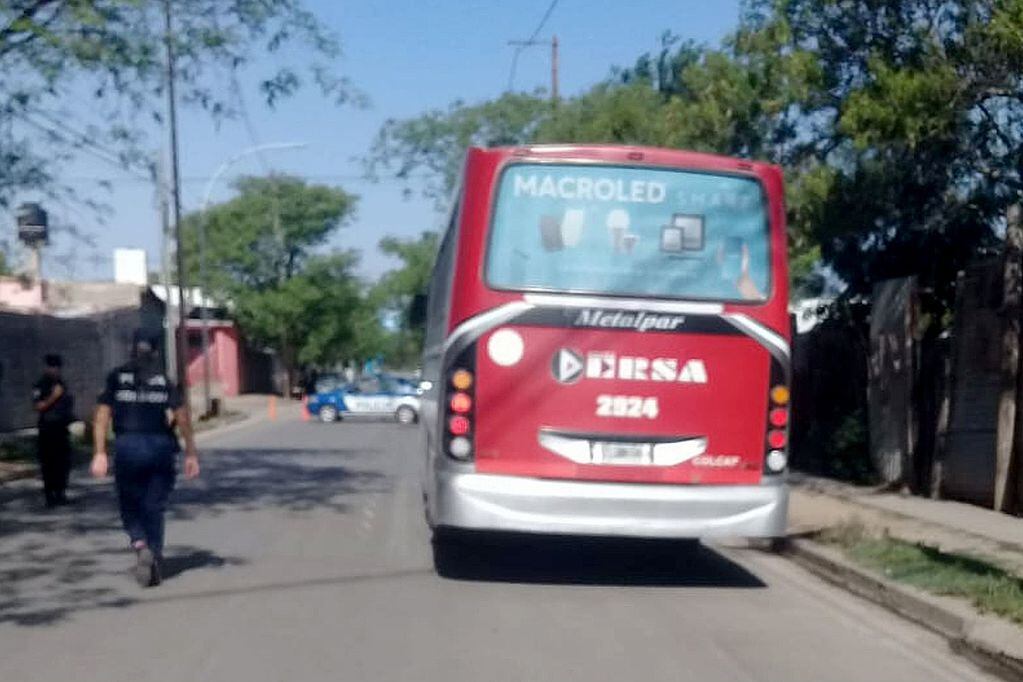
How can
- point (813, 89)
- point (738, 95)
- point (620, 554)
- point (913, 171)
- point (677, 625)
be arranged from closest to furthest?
point (677, 625), point (620, 554), point (813, 89), point (913, 171), point (738, 95)

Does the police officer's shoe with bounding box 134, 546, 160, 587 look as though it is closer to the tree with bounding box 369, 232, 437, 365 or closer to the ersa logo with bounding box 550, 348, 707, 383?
the ersa logo with bounding box 550, 348, 707, 383

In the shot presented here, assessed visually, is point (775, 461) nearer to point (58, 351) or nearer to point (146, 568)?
point (146, 568)

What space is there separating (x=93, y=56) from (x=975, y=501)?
10.9m

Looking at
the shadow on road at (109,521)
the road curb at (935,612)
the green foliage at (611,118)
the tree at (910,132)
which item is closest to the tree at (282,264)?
the green foliage at (611,118)

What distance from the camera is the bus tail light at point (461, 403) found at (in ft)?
36.1

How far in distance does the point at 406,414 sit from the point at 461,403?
108 feet

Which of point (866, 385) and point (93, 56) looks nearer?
point (93, 56)

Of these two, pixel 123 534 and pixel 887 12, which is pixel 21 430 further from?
pixel 887 12

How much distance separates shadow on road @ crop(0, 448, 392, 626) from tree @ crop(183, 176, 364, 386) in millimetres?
41972

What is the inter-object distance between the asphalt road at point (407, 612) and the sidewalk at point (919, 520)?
4.39 ft

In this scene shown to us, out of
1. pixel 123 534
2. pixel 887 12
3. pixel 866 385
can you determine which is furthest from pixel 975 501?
pixel 123 534

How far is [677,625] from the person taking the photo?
33.1 feet

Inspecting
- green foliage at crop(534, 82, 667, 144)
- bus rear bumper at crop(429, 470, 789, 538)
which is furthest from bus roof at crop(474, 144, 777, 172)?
green foliage at crop(534, 82, 667, 144)

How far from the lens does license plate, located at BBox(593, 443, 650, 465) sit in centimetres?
1109
